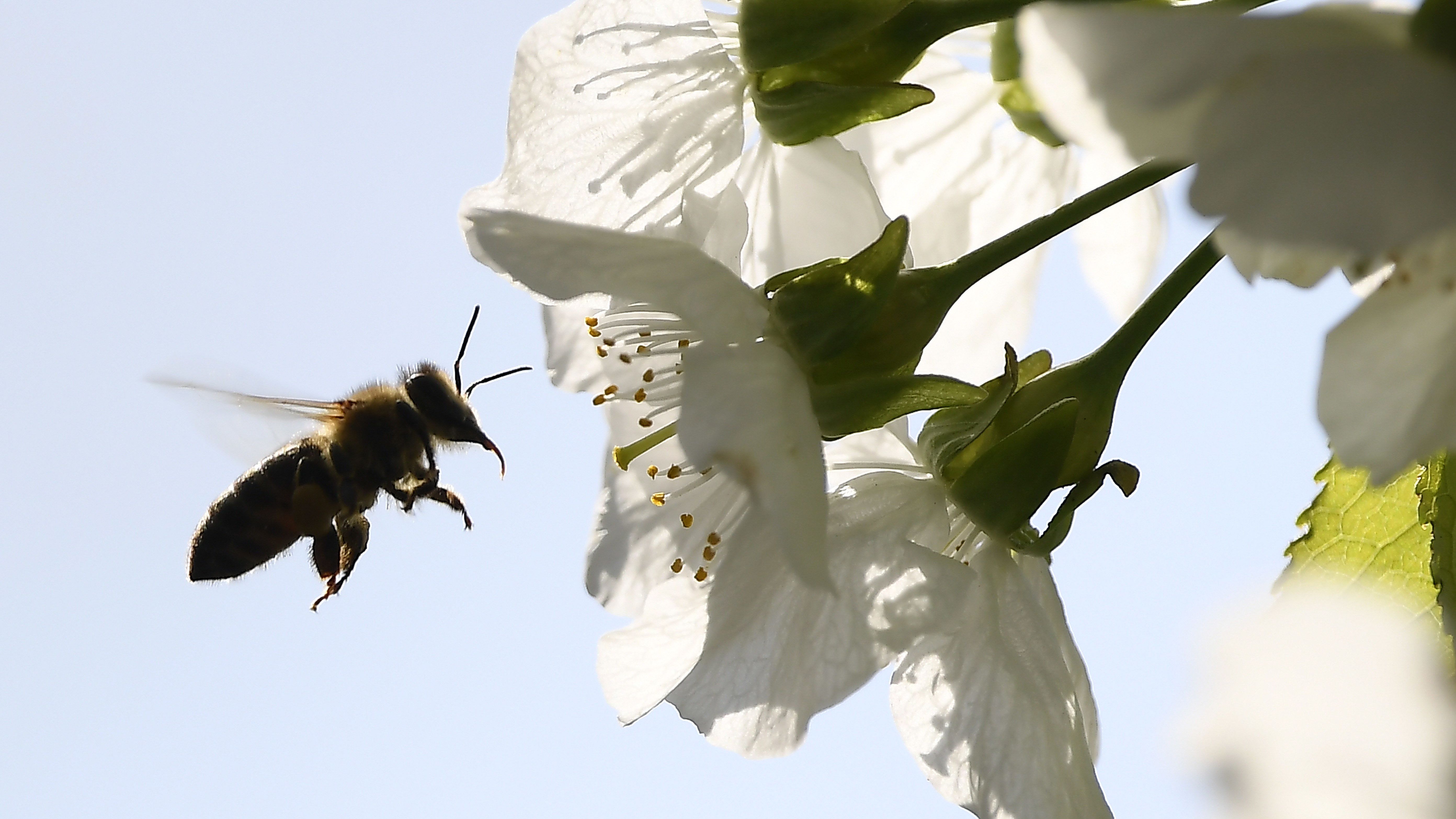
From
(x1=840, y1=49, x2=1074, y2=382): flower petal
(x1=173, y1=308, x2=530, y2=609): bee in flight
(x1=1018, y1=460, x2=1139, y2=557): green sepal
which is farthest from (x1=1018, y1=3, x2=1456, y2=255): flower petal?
(x1=173, y1=308, x2=530, y2=609): bee in flight

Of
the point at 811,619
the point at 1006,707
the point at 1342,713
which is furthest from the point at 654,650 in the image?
the point at 1342,713

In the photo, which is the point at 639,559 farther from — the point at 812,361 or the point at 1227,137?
the point at 1227,137

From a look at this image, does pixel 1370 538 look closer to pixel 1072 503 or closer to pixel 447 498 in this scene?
pixel 1072 503

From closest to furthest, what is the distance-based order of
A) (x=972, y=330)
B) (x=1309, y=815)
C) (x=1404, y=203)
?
(x=1404, y=203), (x=972, y=330), (x=1309, y=815)

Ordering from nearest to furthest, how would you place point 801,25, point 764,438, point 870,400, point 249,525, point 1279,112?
point 1279,112 → point 764,438 → point 870,400 → point 801,25 → point 249,525

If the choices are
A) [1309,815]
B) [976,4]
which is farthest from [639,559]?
[1309,815]

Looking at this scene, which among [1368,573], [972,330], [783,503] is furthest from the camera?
[972,330]

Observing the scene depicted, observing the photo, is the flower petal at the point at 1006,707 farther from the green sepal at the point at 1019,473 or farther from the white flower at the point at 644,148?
the white flower at the point at 644,148
